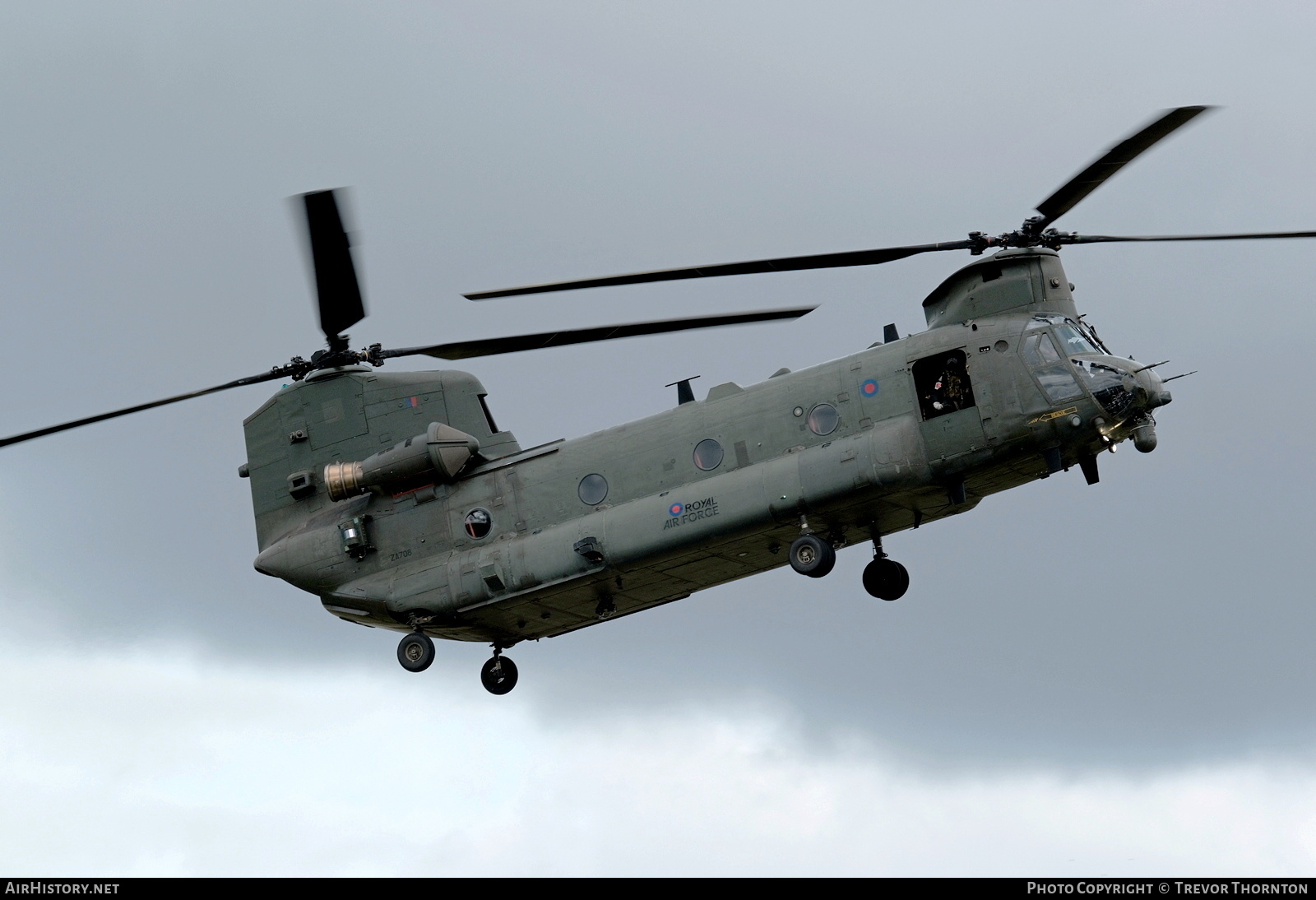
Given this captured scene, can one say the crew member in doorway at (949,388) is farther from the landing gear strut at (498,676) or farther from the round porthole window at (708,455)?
the landing gear strut at (498,676)

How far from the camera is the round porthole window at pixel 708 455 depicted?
107ft

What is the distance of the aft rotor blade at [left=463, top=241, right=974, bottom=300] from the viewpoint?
29875 mm

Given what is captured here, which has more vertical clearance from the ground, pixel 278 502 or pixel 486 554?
pixel 278 502

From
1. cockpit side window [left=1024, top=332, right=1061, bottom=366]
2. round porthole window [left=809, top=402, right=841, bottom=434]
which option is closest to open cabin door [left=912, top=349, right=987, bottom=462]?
cockpit side window [left=1024, top=332, right=1061, bottom=366]

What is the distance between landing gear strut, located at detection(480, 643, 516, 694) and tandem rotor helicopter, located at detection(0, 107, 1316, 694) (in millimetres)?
37

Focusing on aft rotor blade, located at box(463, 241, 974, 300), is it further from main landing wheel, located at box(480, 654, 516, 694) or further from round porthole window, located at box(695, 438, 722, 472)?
main landing wheel, located at box(480, 654, 516, 694)

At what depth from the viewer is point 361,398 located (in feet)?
119

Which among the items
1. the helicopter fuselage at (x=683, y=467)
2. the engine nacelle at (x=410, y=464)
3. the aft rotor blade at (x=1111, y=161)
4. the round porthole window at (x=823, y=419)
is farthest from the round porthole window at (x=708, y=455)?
the aft rotor blade at (x=1111, y=161)

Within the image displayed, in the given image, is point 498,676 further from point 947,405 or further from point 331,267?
point 947,405

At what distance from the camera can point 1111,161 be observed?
28.7 m

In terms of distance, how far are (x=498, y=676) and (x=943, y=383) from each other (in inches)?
427
